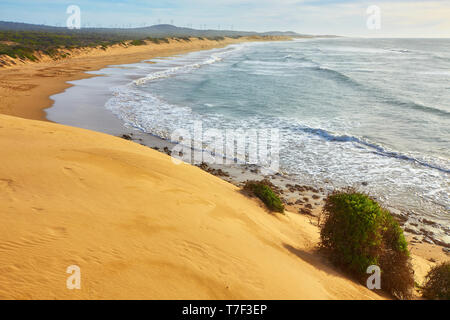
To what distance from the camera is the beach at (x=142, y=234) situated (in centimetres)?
513

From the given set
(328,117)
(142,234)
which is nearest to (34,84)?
(328,117)

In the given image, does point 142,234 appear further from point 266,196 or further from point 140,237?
point 266,196

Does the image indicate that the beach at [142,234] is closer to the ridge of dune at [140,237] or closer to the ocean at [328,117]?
the ridge of dune at [140,237]

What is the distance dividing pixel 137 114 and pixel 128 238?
61.8 feet

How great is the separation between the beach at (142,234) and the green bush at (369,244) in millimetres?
Answer: 453

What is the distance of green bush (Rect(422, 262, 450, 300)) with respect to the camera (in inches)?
267

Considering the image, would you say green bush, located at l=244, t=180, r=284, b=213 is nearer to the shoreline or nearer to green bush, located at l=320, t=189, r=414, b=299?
green bush, located at l=320, t=189, r=414, b=299

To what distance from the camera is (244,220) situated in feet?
27.2

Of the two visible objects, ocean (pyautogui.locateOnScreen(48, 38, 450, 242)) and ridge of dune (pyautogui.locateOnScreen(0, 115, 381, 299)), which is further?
ocean (pyautogui.locateOnScreen(48, 38, 450, 242))

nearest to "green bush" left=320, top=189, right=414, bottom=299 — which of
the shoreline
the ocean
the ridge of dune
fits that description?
the ridge of dune

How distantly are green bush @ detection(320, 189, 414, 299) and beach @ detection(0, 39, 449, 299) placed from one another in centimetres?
45

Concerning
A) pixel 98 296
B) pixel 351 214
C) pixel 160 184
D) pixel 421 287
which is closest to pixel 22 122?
pixel 160 184

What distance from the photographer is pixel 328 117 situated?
25.7 m
